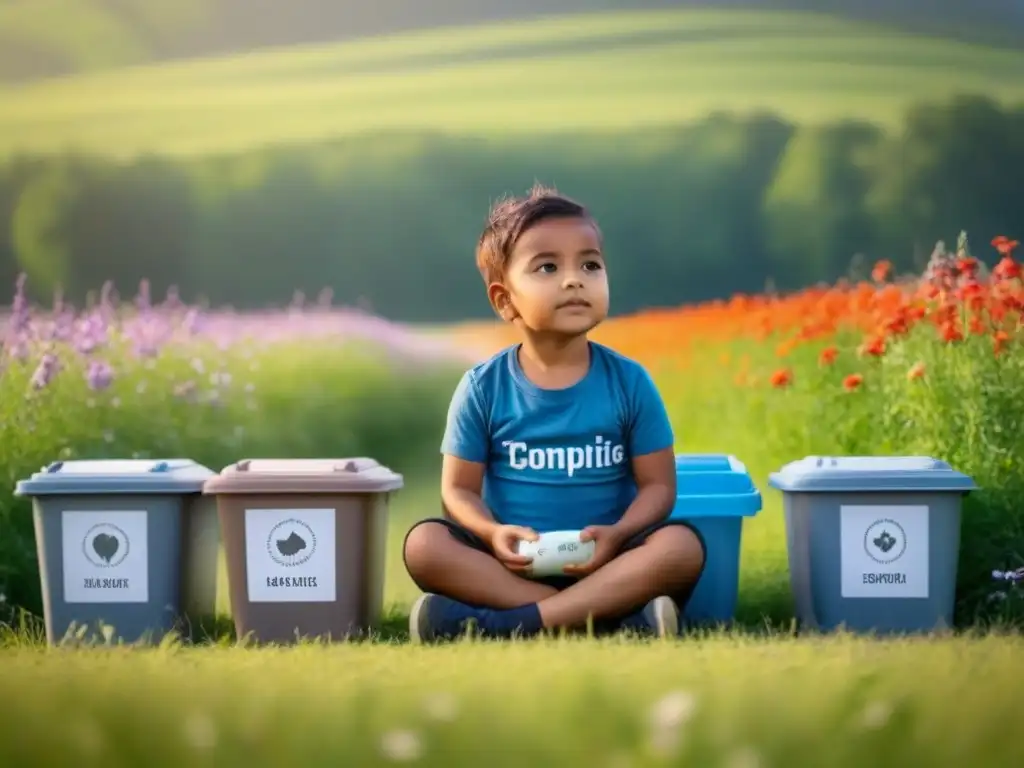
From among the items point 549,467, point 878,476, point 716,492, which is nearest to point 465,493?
point 549,467

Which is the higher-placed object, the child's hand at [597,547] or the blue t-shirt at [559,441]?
the blue t-shirt at [559,441]

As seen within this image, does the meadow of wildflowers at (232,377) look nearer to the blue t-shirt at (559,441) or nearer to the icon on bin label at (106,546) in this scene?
the icon on bin label at (106,546)

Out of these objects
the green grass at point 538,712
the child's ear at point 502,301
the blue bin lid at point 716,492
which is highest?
the child's ear at point 502,301

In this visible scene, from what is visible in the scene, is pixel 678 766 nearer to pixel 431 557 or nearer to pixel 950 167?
pixel 431 557

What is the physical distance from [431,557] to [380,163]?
2303 mm

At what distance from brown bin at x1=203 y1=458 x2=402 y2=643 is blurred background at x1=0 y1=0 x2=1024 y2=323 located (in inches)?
62.2

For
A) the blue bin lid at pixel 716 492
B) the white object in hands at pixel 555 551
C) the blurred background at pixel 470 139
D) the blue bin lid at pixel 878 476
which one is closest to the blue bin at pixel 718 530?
the blue bin lid at pixel 716 492

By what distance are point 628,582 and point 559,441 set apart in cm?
58

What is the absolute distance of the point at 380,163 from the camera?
257 inches

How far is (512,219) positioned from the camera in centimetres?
512

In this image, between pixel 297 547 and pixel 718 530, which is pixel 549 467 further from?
pixel 297 547

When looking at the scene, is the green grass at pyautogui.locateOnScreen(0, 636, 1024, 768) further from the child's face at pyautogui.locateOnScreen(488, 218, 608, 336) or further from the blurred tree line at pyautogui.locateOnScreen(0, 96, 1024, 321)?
the blurred tree line at pyautogui.locateOnScreen(0, 96, 1024, 321)

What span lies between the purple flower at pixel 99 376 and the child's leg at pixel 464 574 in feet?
6.04

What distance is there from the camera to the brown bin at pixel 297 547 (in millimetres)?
5031
